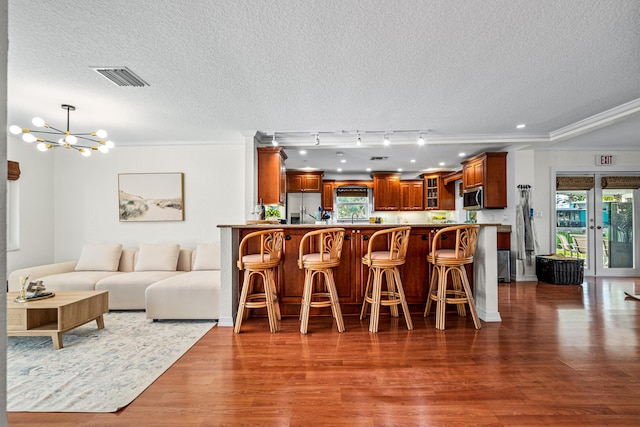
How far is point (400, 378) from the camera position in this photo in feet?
6.97

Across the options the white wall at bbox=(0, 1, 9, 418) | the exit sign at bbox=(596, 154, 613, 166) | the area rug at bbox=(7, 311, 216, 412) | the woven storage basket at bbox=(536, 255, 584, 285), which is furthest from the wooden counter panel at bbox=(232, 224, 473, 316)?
the exit sign at bbox=(596, 154, 613, 166)

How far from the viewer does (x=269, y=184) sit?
192 inches

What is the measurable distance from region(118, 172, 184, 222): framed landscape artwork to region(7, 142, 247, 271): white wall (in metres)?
0.09

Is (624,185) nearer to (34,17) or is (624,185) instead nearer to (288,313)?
(288,313)

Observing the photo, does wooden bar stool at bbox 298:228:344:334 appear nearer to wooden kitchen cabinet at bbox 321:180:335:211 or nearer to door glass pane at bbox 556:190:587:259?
wooden kitchen cabinet at bbox 321:180:335:211

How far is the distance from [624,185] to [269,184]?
21.8 feet

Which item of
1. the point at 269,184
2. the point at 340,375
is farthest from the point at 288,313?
the point at 269,184

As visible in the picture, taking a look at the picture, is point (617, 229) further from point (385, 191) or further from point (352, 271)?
point (352, 271)

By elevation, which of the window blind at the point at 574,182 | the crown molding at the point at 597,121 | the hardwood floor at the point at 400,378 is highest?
the crown molding at the point at 597,121

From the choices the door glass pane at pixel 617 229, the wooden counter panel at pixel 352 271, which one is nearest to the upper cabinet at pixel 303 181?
the wooden counter panel at pixel 352 271

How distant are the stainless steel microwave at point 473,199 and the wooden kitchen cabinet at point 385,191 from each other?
1.86 m

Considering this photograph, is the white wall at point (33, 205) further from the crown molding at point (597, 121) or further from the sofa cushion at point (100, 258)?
the crown molding at point (597, 121)

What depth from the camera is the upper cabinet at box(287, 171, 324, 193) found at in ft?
25.6

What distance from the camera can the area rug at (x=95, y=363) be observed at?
1922 mm
